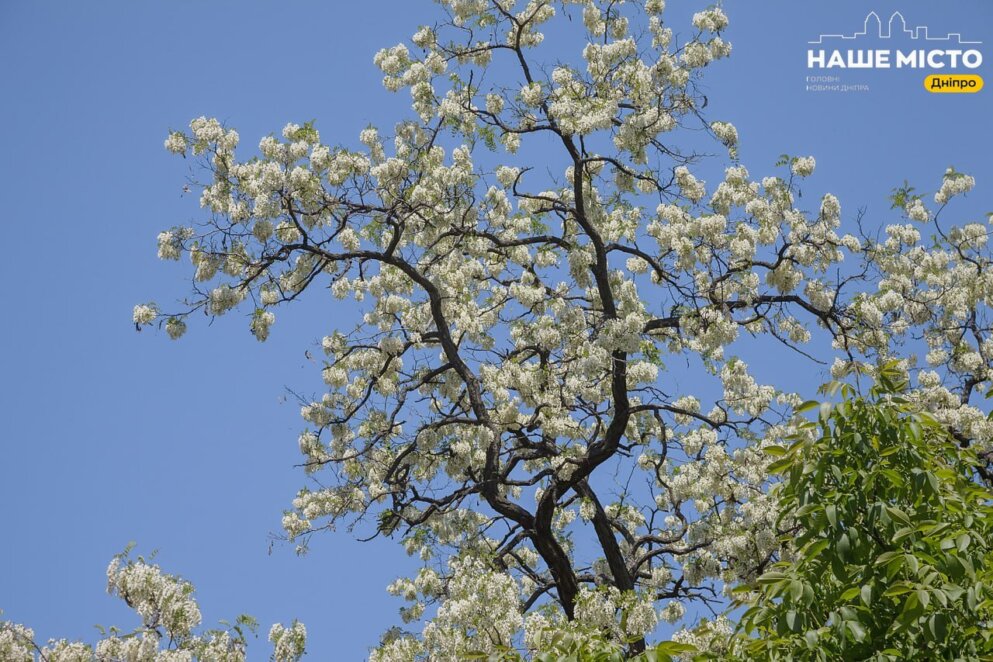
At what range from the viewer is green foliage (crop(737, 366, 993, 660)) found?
4609 mm

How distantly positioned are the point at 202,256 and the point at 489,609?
17.0 ft

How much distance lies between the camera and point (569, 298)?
13.2m

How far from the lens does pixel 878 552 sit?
5.01 m

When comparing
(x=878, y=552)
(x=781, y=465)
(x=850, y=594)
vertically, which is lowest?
(x=850, y=594)

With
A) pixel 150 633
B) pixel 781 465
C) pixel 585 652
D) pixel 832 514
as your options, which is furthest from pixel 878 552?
pixel 150 633

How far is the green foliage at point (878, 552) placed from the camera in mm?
4609

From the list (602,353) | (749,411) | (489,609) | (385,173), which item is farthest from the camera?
(749,411)

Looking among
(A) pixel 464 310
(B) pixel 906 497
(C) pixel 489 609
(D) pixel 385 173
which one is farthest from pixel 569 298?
(B) pixel 906 497

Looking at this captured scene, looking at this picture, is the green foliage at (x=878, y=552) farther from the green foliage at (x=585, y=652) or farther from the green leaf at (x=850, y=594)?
the green foliage at (x=585, y=652)

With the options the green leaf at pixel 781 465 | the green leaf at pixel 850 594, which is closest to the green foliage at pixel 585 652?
the green leaf at pixel 850 594

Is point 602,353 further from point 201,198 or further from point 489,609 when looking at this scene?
point 201,198

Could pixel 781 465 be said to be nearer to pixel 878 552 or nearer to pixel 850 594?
pixel 878 552

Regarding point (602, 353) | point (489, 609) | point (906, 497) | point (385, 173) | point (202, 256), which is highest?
point (385, 173)

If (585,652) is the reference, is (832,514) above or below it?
above
